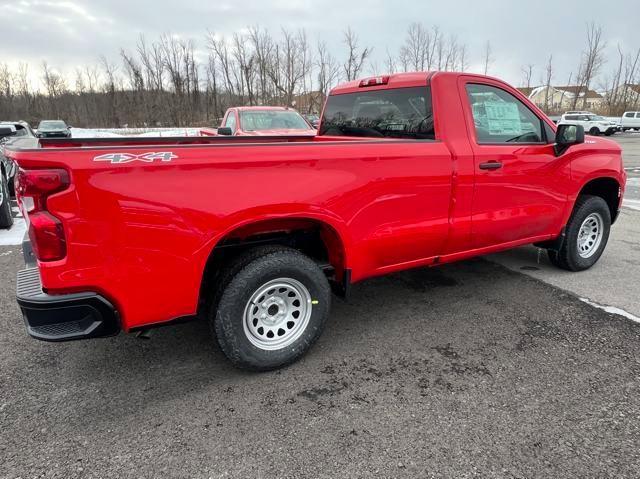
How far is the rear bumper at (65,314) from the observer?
227cm

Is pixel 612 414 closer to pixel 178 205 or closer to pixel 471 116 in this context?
pixel 471 116

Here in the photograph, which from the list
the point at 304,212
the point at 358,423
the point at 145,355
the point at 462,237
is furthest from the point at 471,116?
the point at 145,355

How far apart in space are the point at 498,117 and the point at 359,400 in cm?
263

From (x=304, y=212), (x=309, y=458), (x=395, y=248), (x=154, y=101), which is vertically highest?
(x=154, y=101)

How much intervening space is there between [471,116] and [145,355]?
3044mm

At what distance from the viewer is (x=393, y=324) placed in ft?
12.0

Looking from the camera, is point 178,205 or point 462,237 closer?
point 178,205

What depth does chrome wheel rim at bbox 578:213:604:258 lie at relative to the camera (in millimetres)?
4789

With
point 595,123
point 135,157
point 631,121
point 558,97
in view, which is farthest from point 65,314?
point 558,97

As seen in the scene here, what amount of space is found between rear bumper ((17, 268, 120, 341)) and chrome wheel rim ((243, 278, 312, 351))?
801 millimetres

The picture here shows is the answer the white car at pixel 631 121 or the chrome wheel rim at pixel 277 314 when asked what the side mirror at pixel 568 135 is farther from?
the white car at pixel 631 121

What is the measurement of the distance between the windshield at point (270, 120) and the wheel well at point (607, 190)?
22.4 ft

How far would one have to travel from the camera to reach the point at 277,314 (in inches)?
119

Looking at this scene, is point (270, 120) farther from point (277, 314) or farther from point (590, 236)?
point (277, 314)
